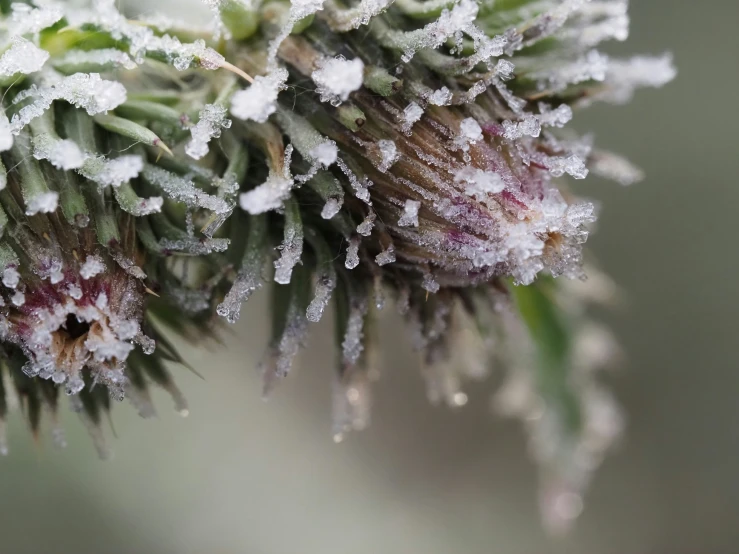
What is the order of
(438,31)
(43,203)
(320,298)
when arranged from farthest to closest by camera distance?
(320,298) < (438,31) < (43,203)

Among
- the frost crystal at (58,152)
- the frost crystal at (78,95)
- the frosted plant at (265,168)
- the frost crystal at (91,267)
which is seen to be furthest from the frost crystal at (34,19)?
the frost crystal at (91,267)

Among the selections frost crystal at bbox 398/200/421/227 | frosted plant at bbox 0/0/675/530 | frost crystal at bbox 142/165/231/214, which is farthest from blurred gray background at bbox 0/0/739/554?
frost crystal at bbox 398/200/421/227

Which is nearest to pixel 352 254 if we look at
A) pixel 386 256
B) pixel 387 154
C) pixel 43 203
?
pixel 386 256

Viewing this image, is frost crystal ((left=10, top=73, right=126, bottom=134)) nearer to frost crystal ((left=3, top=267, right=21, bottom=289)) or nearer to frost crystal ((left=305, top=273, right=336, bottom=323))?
frost crystal ((left=3, top=267, right=21, bottom=289))

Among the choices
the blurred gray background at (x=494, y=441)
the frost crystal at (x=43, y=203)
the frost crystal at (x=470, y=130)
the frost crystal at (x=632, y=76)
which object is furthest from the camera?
the blurred gray background at (x=494, y=441)

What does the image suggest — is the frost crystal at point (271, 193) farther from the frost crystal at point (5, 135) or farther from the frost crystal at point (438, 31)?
the frost crystal at point (5, 135)

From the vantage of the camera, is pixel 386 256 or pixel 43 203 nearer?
pixel 43 203

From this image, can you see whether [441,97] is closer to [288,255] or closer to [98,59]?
[288,255]
